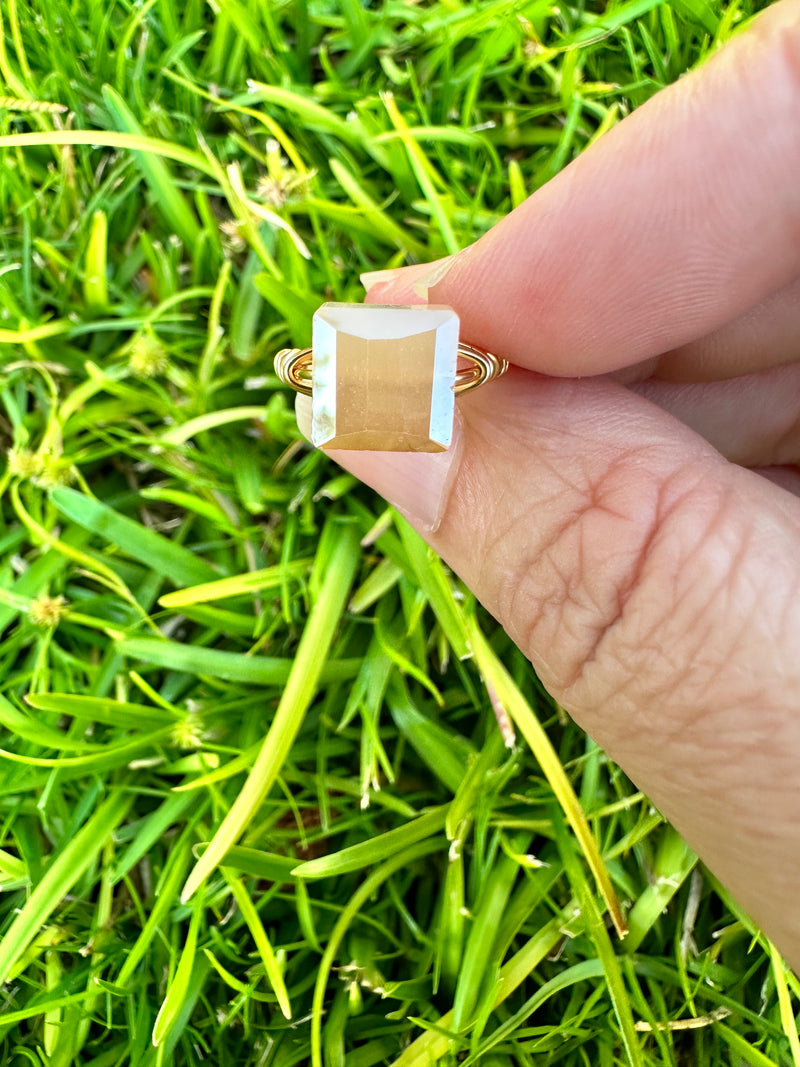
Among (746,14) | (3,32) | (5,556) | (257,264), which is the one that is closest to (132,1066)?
(5,556)

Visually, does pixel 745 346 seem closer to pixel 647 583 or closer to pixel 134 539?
pixel 647 583

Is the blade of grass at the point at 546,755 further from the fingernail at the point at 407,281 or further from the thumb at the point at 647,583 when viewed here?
the fingernail at the point at 407,281

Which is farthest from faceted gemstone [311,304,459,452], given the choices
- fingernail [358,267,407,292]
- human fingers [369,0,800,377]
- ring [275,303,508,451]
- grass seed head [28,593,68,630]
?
grass seed head [28,593,68,630]

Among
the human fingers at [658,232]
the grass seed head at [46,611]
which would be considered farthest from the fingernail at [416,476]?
the grass seed head at [46,611]

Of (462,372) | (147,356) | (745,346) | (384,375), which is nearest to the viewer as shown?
(384,375)

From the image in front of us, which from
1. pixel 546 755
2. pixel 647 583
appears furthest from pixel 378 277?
pixel 546 755

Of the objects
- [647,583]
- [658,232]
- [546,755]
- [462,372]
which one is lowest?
[546,755]

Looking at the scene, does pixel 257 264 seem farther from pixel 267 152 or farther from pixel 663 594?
pixel 663 594

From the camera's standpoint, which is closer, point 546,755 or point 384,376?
point 384,376
